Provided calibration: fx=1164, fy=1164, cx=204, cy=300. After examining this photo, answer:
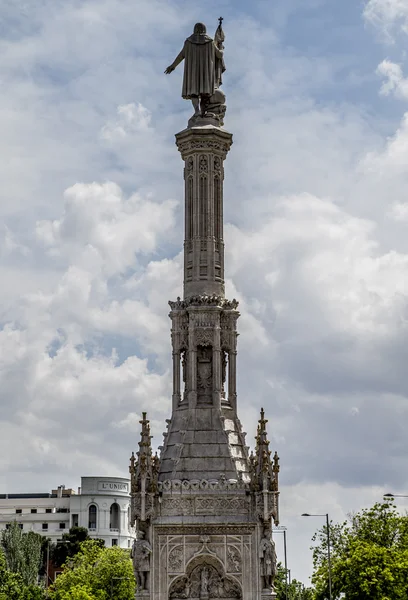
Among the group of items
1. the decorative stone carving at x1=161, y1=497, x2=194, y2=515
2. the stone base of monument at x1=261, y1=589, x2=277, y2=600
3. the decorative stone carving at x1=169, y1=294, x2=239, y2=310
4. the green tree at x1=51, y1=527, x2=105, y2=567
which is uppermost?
the green tree at x1=51, y1=527, x2=105, y2=567

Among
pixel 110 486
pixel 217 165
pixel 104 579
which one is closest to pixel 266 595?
pixel 217 165

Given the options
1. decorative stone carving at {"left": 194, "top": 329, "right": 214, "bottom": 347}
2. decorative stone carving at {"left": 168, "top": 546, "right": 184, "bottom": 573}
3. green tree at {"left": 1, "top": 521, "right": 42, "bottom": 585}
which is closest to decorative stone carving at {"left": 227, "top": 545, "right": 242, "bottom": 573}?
decorative stone carving at {"left": 168, "top": 546, "right": 184, "bottom": 573}

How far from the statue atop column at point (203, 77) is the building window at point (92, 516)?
10598cm

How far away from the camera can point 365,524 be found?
82.0 metres

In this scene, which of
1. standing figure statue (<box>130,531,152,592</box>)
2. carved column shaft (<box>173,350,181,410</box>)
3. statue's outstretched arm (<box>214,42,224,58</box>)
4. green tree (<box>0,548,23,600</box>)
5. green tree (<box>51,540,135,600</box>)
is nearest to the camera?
standing figure statue (<box>130,531,152,592</box>)

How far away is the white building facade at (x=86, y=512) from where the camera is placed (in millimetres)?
154875

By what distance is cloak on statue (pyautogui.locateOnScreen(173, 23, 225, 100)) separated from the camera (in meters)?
57.8

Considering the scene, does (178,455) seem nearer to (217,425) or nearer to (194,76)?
(217,425)

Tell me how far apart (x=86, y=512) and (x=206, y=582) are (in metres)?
109

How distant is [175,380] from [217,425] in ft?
10.8

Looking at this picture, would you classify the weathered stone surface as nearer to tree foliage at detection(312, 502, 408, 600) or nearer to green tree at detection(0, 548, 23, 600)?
tree foliage at detection(312, 502, 408, 600)

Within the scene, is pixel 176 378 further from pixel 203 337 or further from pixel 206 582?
pixel 206 582

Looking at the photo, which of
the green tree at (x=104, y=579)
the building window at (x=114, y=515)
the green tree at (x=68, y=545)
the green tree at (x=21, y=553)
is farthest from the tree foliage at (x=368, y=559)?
the building window at (x=114, y=515)

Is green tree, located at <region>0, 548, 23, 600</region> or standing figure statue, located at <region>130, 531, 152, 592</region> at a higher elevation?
green tree, located at <region>0, 548, 23, 600</region>
